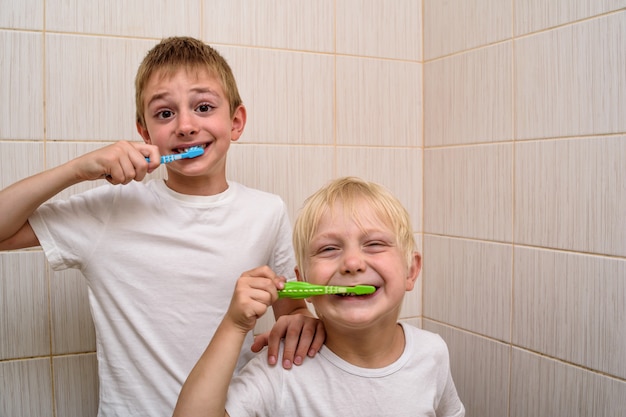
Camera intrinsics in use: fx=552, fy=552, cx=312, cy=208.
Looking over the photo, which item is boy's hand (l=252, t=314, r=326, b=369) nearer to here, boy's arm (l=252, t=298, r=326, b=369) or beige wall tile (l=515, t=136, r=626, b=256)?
boy's arm (l=252, t=298, r=326, b=369)

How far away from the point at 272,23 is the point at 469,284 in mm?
895

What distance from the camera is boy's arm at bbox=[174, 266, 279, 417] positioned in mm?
761

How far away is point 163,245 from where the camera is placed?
3.50 ft

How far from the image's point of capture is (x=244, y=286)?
0.81 m

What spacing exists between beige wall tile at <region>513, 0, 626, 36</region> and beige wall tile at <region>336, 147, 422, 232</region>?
0.49 meters

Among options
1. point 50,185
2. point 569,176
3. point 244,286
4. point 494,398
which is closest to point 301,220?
point 244,286

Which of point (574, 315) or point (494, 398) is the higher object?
point (574, 315)

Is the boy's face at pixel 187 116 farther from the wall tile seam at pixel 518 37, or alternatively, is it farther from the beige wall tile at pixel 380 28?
the wall tile seam at pixel 518 37

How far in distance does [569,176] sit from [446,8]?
25.6 inches

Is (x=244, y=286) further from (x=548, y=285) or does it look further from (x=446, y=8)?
(x=446, y=8)

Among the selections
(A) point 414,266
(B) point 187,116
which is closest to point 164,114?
(B) point 187,116

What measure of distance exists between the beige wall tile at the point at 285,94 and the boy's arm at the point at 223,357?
74cm

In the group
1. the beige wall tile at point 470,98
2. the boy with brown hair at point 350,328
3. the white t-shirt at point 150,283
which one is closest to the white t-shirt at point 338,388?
the boy with brown hair at point 350,328

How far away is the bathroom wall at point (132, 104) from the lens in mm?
1272
